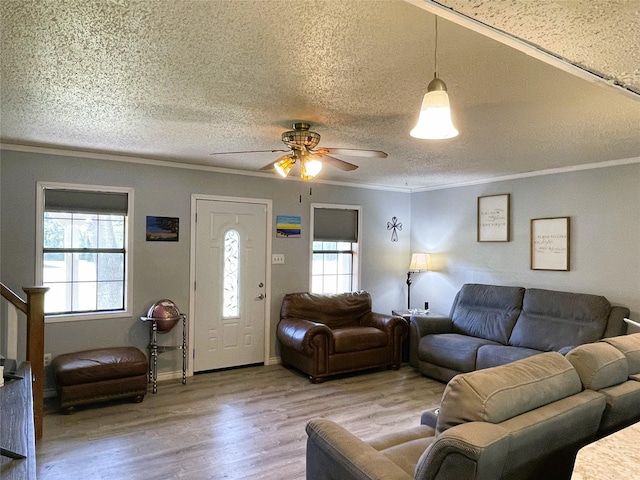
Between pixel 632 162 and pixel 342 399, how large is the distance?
11.9 ft

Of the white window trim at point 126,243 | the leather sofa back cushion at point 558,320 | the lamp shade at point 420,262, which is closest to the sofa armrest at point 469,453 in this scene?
the leather sofa back cushion at point 558,320

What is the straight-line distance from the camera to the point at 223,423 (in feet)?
11.9

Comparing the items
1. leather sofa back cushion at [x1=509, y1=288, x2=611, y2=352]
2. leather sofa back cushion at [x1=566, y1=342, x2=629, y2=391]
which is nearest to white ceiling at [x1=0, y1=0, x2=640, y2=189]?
leather sofa back cushion at [x1=566, y1=342, x2=629, y2=391]

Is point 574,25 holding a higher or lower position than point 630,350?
higher

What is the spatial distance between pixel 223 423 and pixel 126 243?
2142 mm

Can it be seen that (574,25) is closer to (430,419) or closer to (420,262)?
(430,419)

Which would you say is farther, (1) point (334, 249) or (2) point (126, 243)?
(1) point (334, 249)

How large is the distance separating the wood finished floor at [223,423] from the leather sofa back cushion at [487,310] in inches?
31.4

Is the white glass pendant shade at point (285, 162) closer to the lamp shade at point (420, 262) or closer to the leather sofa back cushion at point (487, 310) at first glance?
the leather sofa back cushion at point (487, 310)

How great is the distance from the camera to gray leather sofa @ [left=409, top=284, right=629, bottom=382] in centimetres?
410

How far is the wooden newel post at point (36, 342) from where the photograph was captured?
3164 millimetres

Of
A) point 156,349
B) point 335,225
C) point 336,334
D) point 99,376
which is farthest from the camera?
point 335,225

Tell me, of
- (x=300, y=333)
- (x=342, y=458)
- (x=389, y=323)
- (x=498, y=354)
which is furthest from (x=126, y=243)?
(x=498, y=354)

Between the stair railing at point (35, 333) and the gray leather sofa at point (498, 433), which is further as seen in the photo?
the stair railing at point (35, 333)
